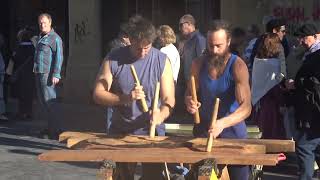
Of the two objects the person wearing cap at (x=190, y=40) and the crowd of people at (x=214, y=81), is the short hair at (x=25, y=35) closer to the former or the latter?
the crowd of people at (x=214, y=81)

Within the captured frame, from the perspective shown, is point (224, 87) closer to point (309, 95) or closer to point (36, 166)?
point (309, 95)

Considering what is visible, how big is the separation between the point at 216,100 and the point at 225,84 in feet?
1.09

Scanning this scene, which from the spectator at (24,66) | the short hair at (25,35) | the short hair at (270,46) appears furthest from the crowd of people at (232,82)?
the short hair at (25,35)

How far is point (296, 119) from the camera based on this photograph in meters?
6.39

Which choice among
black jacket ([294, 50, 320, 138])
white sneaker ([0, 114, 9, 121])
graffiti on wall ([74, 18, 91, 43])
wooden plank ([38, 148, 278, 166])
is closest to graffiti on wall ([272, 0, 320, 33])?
black jacket ([294, 50, 320, 138])

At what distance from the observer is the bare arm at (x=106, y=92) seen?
509 cm

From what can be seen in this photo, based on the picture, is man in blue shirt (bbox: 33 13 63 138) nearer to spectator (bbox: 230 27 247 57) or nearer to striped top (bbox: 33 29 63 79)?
striped top (bbox: 33 29 63 79)

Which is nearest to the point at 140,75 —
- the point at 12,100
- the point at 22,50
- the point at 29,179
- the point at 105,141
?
the point at 105,141

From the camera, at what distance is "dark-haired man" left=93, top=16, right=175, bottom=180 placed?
16.7ft

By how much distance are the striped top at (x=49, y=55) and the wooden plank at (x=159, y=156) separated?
5146 mm

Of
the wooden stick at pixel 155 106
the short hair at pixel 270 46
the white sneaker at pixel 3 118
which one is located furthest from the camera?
the white sneaker at pixel 3 118

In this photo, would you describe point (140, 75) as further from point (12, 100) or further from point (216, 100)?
point (12, 100)

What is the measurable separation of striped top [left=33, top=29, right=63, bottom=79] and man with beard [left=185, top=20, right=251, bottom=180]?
4849 millimetres

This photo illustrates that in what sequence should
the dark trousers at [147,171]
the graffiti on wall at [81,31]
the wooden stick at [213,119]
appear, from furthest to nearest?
the graffiti on wall at [81,31] < the dark trousers at [147,171] < the wooden stick at [213,119]
